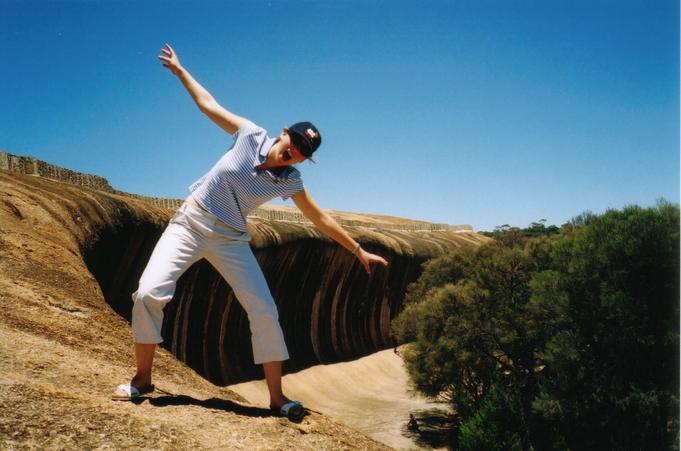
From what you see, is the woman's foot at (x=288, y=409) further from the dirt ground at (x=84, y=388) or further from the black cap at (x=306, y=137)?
the black cap at (x=306, y=137)

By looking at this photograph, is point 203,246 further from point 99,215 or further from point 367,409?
point 367,409

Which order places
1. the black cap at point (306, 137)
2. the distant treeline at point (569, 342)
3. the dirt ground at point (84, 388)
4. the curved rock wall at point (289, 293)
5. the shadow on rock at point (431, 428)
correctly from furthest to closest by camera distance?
the shadow on rock at point (431, 428) → the distant treeline at point (569, 342) → the curved rock wall at point (289, 293) → the black cap at point (306, 137) → the dirt ground at point (84, 388)

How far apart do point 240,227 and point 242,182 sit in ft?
0.86

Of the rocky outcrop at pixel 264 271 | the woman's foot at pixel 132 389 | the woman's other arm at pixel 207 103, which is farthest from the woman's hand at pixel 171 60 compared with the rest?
the rocky outcrop at pixel 264 271

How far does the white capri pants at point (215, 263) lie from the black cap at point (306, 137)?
0.62 metres

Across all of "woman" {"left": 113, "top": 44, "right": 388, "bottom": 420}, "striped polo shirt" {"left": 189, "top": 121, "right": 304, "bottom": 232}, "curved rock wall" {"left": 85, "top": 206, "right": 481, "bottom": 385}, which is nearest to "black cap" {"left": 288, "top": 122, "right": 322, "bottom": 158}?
"woman" {"left": 113, "top": 44, "right": 388, "bottom": 420}

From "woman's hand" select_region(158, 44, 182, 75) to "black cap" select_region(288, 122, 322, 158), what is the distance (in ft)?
2.84

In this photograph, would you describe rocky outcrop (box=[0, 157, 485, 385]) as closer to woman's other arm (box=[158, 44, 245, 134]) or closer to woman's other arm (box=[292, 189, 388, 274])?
woman's other arm (box=[158, 44, 245, 134])

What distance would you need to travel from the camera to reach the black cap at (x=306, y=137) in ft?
10.8

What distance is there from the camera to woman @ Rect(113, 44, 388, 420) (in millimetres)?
3256

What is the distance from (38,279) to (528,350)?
55.8 ft

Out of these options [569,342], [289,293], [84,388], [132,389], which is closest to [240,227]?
[132,389]

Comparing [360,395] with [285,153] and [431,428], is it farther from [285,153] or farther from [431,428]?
[285,153]

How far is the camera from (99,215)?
930cm
